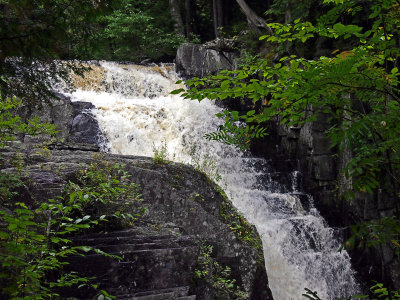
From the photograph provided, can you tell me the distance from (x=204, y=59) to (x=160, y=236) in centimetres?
1365

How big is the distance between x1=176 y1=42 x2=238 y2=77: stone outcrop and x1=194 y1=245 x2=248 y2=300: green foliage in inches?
470

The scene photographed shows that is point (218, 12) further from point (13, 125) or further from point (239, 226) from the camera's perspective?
point (13, 125)

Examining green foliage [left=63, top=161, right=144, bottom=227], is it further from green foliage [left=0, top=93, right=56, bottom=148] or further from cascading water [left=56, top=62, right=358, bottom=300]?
cascading water [left=56, top=62, right=358, bottom=300]

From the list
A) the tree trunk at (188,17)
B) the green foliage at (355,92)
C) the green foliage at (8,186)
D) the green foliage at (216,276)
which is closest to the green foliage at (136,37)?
the tree trunk at (188,17)

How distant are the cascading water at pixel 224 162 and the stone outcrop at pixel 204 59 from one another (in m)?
0.86

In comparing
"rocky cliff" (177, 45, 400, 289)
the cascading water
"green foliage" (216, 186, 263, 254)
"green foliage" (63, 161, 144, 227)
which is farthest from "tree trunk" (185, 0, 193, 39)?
"green foliage" (63, 161, 144, 227)

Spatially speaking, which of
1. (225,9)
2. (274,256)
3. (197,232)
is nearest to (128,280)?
(197,232)

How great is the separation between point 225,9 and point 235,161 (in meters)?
13.9

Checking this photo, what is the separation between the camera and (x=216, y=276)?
4.75m

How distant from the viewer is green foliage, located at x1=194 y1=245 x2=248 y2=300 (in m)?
4.18

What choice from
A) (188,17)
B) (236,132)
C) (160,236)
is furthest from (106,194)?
(188,17)

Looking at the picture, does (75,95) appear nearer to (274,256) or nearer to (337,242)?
(274,256)

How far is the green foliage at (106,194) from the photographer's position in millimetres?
3770

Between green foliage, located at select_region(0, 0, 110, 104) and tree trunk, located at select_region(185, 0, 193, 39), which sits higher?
tree trunk, located at select_region(185, 0, 193, 39)
